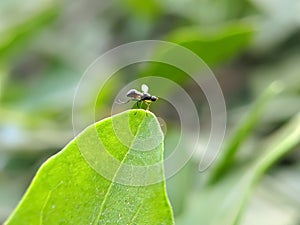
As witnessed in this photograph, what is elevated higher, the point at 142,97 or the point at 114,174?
the point at 142,97

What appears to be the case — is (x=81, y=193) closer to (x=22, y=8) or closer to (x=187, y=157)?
(x=187, y=157)

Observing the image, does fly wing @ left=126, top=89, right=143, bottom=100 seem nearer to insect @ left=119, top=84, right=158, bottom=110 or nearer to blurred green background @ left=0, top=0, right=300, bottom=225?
insect @ left=119, top=84, right=158, bottom=110

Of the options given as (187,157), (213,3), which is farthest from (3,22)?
(187,157)

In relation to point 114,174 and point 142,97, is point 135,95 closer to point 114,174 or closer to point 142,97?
point 142,97

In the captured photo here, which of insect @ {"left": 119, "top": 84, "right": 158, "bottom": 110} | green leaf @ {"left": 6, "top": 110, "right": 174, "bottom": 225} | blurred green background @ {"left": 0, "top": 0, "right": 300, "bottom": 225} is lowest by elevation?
green leaf @ {"left": 6, "top": 110, "right": 174, "bottom": 225}

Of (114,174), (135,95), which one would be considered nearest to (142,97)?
(135,95)

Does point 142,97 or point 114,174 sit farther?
point 142,97

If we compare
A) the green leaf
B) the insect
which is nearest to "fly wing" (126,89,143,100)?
the insect
